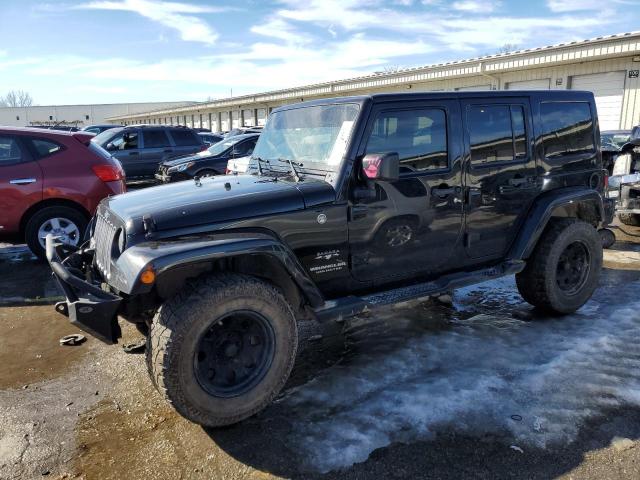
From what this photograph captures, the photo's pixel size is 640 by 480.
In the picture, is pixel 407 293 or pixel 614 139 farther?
pixel 614 139

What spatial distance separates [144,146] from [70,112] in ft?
258

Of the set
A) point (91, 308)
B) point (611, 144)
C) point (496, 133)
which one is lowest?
point (91, 308)

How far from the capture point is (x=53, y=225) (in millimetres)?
6438

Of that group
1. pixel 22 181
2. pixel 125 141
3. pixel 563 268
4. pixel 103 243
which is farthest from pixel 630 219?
pixel 125 141

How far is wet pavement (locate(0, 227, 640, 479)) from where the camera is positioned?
2740 mm

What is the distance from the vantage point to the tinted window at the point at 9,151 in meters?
6.32

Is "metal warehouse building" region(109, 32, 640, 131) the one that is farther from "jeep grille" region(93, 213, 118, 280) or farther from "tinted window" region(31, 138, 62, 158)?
"jeep grille" region(93, 213, 118, 280)

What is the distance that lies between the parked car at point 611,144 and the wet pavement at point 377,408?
6.50 meters

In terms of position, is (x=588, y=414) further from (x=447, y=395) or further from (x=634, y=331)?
(x=634, y=331)

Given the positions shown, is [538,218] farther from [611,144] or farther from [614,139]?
[614,139]

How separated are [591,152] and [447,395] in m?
2.93

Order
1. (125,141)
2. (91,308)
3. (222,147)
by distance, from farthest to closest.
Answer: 1. (125,141)
2. (222,147)
3. (91,308)

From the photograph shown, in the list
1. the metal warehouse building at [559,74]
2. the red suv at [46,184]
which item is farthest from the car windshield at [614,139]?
the red suv at [46,184]

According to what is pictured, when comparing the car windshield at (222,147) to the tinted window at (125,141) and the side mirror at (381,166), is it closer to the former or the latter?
the tinted window at (125,141)
